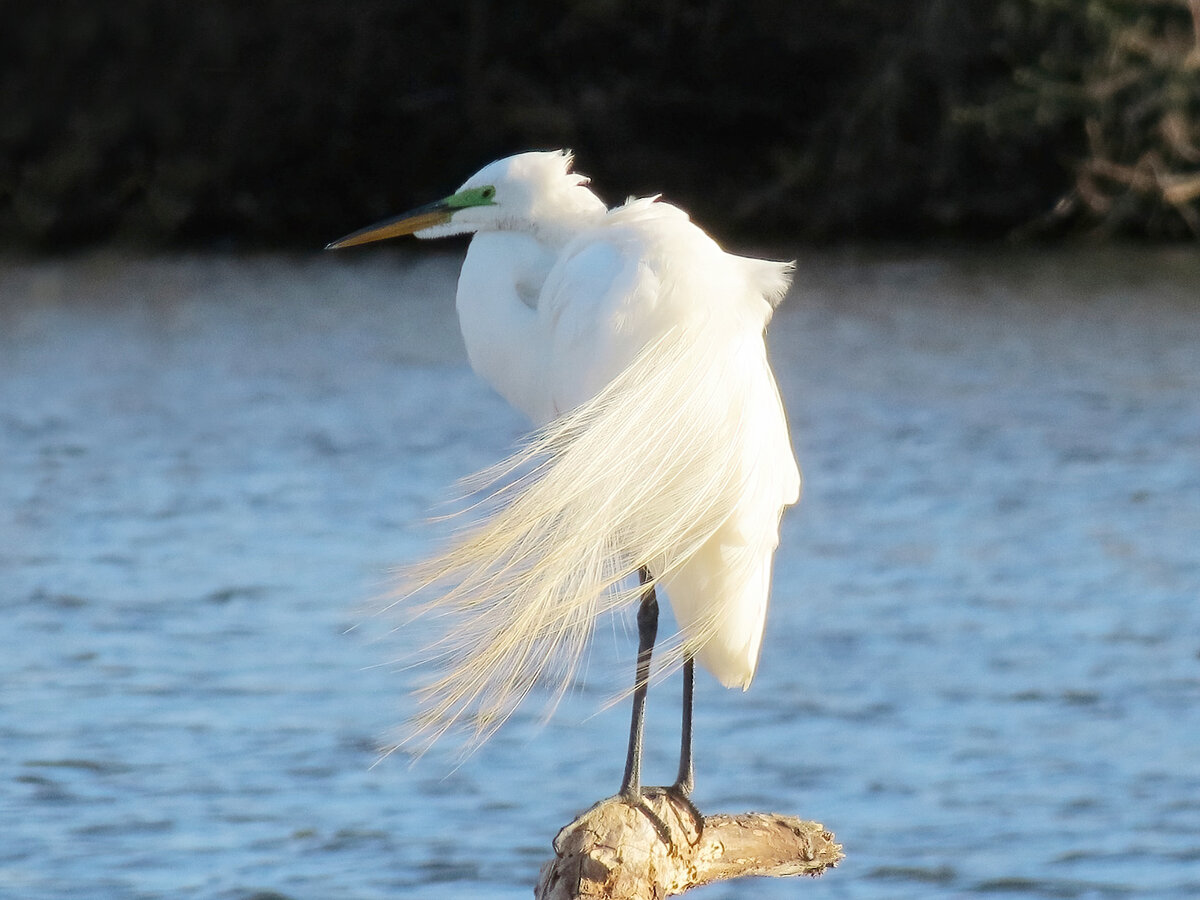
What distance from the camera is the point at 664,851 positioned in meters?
2.91

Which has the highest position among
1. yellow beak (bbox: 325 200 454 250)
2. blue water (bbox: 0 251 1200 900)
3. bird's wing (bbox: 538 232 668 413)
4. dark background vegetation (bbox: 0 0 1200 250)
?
dark background vegetation (bbox: 0 0 1200 250)

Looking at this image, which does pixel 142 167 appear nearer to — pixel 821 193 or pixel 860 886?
pixel 821 193

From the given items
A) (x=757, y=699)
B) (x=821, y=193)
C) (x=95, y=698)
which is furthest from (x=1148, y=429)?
(x=821, y=193)

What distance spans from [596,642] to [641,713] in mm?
3342

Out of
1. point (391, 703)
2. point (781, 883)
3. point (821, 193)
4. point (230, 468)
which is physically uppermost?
point (821, 193)

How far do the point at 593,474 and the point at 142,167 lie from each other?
57.2 ft

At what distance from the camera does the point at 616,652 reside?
20.9 feet

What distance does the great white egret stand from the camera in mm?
3111

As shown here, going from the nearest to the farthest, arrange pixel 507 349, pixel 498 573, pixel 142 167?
pixel 498 573 < pixel 507 349 < pixel 142 167

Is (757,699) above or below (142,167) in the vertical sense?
below

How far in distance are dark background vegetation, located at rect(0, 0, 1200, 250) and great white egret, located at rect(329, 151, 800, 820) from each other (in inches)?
566

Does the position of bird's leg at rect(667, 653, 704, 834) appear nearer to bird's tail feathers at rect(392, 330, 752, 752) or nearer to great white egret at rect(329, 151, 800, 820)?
great white egret at rect(329, 151, 800, 820)

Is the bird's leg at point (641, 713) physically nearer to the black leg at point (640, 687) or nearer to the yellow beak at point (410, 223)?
the black leg at point (640, 687)

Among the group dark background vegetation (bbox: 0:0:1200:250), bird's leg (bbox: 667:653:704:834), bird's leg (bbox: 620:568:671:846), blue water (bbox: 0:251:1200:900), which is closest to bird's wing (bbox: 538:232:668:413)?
bird's leg (bbox: 620:568:671:846)
